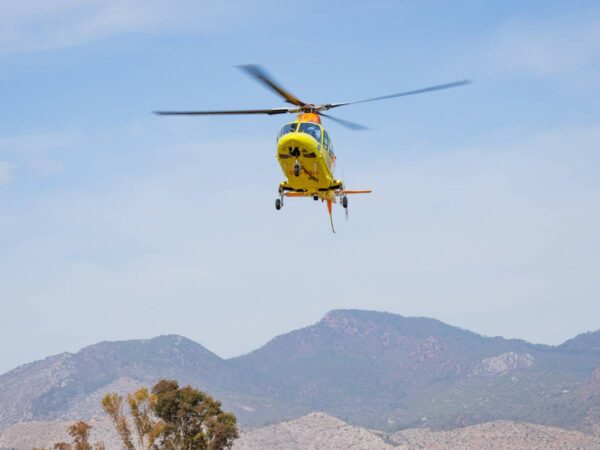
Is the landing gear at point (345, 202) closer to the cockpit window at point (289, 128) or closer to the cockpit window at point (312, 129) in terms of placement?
the cockpit window at point (312, 129)

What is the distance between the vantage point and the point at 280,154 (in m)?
46.5

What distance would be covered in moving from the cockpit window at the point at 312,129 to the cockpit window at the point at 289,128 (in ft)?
0.89

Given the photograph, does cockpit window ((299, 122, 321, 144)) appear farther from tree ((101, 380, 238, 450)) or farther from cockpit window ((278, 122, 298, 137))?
tree ((101, 380, 238, 450))

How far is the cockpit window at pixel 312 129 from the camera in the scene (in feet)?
154

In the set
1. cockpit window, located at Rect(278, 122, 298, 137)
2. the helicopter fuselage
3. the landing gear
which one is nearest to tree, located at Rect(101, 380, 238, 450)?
the landing gear

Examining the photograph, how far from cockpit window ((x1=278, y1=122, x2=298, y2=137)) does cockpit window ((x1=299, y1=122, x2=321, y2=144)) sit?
270mm

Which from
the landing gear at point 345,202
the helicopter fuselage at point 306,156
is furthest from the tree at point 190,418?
the helicopter fuselage at point 306,156

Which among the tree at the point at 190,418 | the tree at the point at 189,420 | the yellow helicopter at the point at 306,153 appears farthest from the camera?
the tree at the point at 190,418

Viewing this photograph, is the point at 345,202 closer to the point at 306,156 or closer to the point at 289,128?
the point at 306,156

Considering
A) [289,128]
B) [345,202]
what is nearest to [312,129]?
[289,128]

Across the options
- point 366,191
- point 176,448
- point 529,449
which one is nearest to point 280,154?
point 366,191

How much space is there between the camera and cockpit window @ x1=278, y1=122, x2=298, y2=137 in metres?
46.8

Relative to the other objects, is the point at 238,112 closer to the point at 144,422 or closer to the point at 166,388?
the point at 144,422

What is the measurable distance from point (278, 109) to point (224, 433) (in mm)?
47056
